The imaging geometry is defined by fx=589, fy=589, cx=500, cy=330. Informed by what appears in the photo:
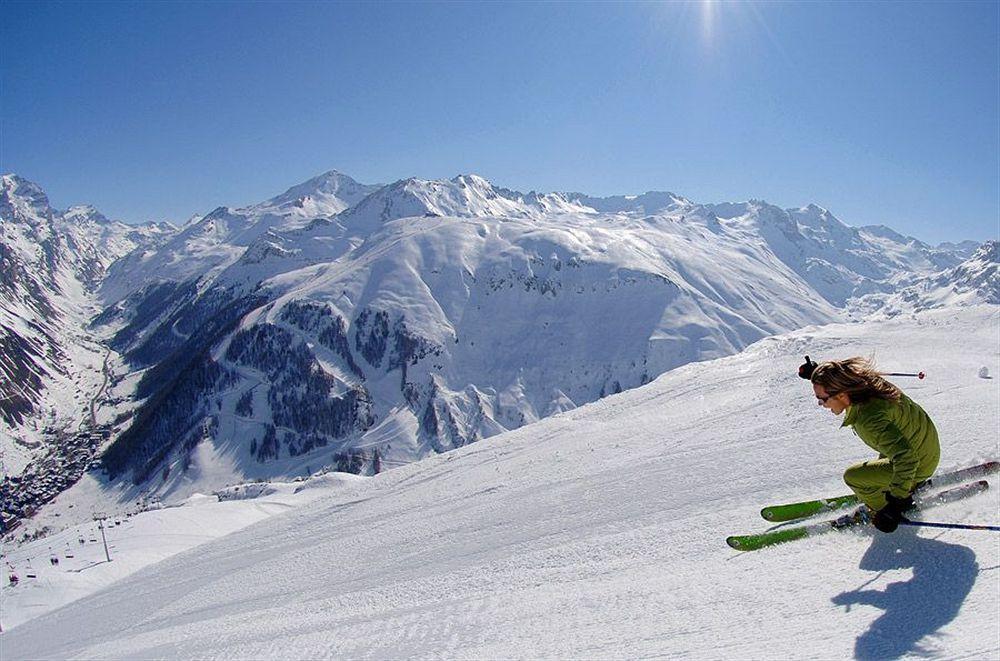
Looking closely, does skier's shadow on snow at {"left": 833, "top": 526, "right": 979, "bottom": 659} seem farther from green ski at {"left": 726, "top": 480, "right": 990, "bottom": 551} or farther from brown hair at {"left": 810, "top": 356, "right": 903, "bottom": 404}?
brown hair at {"left": 810, "top": 356, "right": 903, "bottom": 404}

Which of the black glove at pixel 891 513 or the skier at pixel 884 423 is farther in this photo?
the black glove at pixel 891 513

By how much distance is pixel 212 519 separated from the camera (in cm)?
5912

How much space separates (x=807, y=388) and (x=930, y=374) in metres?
2.62

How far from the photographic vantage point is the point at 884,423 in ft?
17.9

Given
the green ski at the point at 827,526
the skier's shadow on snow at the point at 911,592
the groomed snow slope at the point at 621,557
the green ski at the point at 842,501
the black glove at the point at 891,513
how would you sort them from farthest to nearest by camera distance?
the green ski at the point at 842,501 < the green ski at the point at 827,526 < the black glove at the point at 891,513 < the groomed snow slope at the point at 621,557 < the skier's shadow on snow at the point at 911,592

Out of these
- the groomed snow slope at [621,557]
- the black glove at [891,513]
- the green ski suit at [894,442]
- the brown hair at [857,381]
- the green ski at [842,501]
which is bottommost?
the groomed snow slope at [621,557]

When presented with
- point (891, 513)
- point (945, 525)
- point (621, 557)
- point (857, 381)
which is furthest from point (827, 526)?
point (621, 557)

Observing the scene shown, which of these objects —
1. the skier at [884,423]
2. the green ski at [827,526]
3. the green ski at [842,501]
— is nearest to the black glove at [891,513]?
the skier at [884,423]

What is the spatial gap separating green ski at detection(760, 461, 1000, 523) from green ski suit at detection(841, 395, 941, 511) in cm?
70

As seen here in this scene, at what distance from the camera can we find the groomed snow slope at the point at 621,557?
5.44 metres

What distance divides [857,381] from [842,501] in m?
2.20

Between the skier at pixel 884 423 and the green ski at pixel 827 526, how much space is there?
Answer: 52 centimetres

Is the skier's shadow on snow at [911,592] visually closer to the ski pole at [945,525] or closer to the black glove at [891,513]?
the ski pole at [945,525]

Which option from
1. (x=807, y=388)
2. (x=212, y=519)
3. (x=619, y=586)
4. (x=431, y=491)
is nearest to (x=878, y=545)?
(x=619, y=586)
